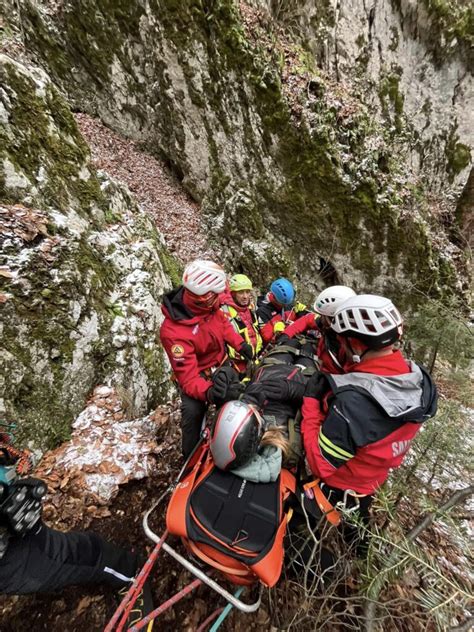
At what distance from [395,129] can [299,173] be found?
4.11m

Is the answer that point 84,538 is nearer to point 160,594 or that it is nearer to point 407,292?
point 160,594

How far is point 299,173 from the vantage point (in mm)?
8867

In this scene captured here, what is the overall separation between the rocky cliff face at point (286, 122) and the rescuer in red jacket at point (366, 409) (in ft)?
25.2

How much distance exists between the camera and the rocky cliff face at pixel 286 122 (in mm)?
8211

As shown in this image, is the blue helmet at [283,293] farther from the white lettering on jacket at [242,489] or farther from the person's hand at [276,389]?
the white lettering on jacket at [242,489]

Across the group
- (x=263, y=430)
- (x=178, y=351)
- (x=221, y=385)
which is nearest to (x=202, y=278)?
(x=178, y=351)

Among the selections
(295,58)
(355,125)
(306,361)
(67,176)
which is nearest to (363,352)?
(306,361)

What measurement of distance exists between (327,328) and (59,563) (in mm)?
3398

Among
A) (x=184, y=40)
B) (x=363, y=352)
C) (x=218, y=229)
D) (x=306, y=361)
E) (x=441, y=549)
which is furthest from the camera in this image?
(x=218, y=229)

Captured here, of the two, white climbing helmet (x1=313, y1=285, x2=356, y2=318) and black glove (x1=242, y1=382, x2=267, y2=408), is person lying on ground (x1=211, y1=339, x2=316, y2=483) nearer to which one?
black glove (x1=242, y1=382, x2=267, y2=408)

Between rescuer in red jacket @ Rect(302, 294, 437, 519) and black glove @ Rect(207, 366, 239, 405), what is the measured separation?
0.93m

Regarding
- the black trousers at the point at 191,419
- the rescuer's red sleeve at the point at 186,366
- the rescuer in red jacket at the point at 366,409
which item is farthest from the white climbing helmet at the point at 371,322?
the black trousers at the point at 191,419

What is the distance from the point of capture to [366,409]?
6.78 feet

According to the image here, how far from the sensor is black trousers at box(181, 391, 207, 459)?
3764 millimetres
